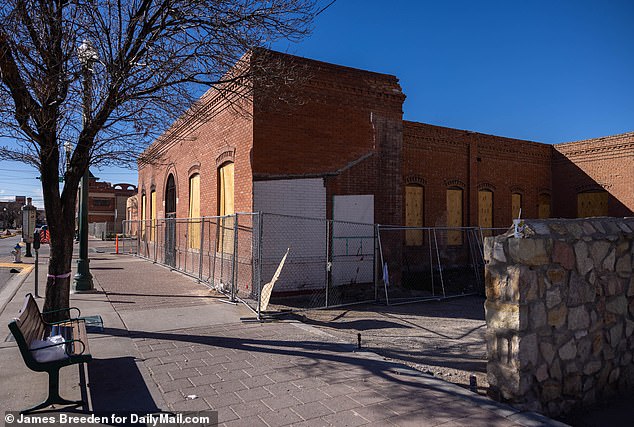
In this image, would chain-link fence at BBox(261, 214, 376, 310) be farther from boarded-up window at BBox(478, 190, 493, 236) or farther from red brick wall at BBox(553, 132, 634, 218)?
red brick wall at BBox(553, 132, 634, 218)

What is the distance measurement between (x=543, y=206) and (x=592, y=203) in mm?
2076

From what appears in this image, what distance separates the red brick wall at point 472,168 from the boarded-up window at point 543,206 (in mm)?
366

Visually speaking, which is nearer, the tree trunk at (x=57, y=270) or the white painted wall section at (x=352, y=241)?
the tree trunk at (x=57, y=270)

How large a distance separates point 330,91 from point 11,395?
32.4 feet

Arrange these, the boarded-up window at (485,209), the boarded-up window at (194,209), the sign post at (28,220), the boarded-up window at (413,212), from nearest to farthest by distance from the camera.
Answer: the sign post at (28,220) → the boarded-up window at (194,209) → the boarded-up window at (413,212) → the boarded-up window at (485,209)

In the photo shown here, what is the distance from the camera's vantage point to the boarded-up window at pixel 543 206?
72.4 ft

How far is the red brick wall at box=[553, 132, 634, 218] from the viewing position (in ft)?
63.8

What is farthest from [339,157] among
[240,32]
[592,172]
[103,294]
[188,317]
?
[592,172]

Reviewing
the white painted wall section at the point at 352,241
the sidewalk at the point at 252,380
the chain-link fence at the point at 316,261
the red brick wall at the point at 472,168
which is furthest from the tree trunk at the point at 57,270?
the red brick wall at the point at 472,168

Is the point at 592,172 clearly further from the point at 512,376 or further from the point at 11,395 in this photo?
the point at 11,395

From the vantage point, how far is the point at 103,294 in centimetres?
A: 1123

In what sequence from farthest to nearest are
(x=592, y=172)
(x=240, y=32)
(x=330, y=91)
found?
(x=592, y=172)
(x=330, y=91)
(x=240, y=32)

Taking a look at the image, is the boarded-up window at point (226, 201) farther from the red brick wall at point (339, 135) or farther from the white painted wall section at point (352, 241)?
the white painted wall section at point (352, 241)

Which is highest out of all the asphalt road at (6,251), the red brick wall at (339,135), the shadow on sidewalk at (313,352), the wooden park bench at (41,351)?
the red brick wall at (339,135)
